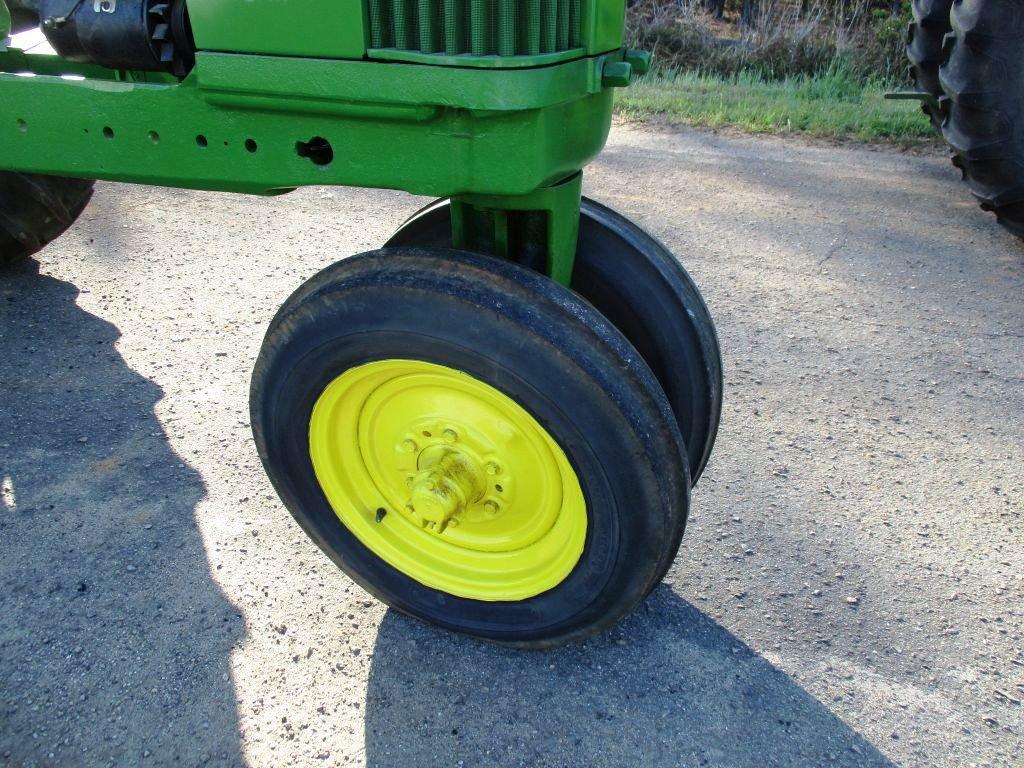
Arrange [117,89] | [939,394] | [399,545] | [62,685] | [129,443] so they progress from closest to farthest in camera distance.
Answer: [117,89] → [62,685] → [399,545] → [129,443] → [939,394]

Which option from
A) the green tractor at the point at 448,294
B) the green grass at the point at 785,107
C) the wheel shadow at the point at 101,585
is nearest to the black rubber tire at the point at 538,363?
the green tractor at the point at 448,294

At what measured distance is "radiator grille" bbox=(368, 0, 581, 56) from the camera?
146cm

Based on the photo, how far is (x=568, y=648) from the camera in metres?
1.96

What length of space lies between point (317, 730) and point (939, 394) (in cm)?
223

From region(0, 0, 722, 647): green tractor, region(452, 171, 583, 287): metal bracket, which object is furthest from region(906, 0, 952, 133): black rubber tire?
region(452, 171, 583, 287): metal bracket

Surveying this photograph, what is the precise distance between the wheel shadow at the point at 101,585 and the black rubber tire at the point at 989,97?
335cm

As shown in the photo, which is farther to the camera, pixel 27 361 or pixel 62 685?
pixel 27 361

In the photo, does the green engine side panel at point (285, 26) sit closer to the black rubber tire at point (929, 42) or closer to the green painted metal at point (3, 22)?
the green painted metal at point (3, 22)

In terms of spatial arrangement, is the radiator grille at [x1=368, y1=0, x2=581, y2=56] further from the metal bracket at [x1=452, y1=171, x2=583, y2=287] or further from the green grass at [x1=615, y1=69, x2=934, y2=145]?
the green grass at [x1=615, y1=69, x2=934, y2=145]

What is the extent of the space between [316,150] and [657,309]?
2.74 ft

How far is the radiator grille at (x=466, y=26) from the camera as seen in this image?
146cm

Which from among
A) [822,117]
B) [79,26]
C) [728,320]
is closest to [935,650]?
[728,320]

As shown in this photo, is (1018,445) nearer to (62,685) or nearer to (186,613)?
(186,613)

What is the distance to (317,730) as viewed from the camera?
1769mm
